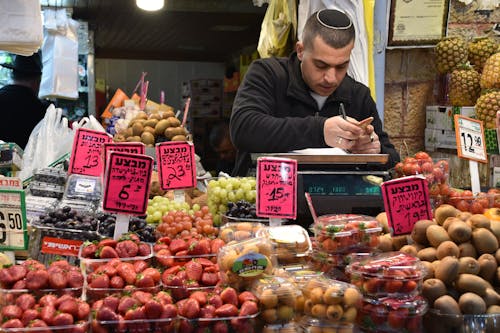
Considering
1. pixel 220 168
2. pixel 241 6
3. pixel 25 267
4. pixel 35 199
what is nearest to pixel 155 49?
pixel 241 6

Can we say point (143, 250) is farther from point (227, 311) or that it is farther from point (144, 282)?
point (227, 311)

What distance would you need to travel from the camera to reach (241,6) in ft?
24.6

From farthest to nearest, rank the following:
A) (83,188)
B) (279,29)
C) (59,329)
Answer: (279,29) → (83,188) → (59,329)

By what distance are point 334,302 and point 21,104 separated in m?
4.39

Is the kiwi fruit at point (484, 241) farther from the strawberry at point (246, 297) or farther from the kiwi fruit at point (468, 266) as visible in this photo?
the strawberry at point (246, 297)

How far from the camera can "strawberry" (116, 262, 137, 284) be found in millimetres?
1623

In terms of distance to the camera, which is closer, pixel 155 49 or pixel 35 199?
pixel 35 199

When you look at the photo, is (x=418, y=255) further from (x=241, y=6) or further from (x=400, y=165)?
(x=241, y=6)

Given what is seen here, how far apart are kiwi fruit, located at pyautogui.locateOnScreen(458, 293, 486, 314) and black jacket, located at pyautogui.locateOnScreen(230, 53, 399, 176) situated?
4.62ft

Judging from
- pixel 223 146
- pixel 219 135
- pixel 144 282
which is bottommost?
pixel 144 282

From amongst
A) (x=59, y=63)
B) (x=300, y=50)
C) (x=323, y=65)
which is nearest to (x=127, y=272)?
(x=323, y=65)

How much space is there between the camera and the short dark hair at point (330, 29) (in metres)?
2.91

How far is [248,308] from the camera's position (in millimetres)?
1484

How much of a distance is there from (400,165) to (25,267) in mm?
1583
